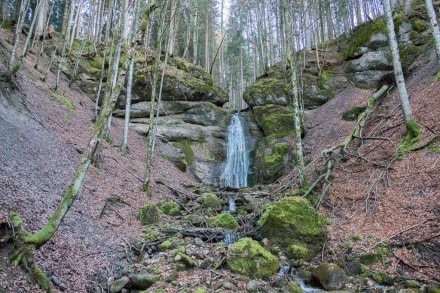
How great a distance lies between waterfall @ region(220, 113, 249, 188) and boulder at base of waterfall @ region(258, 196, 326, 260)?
10.4 m

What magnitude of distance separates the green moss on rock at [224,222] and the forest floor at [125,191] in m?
1.84

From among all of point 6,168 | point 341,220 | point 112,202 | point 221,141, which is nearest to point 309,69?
point 221,141

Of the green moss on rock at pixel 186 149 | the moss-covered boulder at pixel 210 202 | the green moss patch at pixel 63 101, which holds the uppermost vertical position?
the green moss patch at pixel 63 101

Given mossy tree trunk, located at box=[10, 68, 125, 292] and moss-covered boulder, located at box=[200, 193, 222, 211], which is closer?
mossy tree trunk, located at box=[10, 68, 125, 292]

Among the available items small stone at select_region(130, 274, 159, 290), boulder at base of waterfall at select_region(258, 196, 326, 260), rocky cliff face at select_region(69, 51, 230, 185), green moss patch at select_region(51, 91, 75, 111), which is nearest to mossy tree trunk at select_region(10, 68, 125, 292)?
small stone at select_region(130, 274, 159, 290)

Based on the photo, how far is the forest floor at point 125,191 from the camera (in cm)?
601

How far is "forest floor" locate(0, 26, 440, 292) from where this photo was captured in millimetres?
6012

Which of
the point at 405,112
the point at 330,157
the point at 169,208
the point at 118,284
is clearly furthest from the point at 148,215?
the point at 405,112

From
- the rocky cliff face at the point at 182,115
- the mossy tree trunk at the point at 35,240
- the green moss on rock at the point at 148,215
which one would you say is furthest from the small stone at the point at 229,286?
the rocky cliff face at the point at 182,115

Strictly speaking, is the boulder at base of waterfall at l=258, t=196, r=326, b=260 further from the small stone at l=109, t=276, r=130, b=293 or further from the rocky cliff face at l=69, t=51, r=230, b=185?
the rocky cliff face at l=69, t=51, r=230, b=185

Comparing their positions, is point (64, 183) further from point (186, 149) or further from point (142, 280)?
point (186, 149)

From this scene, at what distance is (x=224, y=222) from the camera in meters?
9.89

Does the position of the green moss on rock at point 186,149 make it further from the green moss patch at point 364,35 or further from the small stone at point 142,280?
the small stone at point 142,280

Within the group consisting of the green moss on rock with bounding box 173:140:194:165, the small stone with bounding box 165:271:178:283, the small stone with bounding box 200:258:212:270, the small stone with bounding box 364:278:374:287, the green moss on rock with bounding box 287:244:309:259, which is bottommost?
the small stone with bounding box 364:278:374:287
